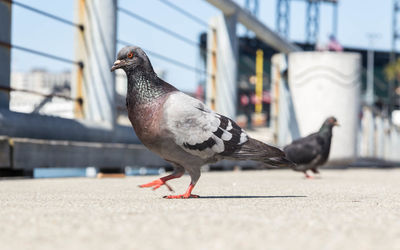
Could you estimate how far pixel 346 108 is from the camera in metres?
14.2

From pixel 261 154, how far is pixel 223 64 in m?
7.95

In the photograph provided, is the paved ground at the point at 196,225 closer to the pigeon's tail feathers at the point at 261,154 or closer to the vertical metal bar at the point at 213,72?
the pigeon's tail feathers at the point at 261,154

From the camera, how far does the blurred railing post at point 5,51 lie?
7016 mm

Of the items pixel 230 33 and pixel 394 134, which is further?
pixel 394 134

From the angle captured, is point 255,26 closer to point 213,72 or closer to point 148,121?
point 213,72

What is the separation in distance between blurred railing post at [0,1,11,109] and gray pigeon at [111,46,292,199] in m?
3.04

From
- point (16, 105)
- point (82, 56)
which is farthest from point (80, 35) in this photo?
point (16, 105)

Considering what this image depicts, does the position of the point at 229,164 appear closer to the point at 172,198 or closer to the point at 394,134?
the point at 172,198

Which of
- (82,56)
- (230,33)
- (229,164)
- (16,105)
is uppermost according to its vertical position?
(230,33)

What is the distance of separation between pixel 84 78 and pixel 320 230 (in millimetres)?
6489

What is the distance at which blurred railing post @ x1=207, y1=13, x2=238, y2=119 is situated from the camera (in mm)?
12266

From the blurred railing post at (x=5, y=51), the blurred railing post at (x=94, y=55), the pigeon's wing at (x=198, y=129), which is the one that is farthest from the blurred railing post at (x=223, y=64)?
the pigeon's wing at (x=198, y=129)

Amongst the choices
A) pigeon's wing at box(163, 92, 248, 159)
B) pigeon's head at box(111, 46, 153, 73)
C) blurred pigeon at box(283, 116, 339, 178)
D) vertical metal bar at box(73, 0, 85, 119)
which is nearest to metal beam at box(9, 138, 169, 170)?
vertical metal bar at box(73, 0, 85, 119)

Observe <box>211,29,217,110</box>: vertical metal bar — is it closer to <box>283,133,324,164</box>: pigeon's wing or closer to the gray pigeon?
<box>283,133,324,164</box>: pigeon's wing
